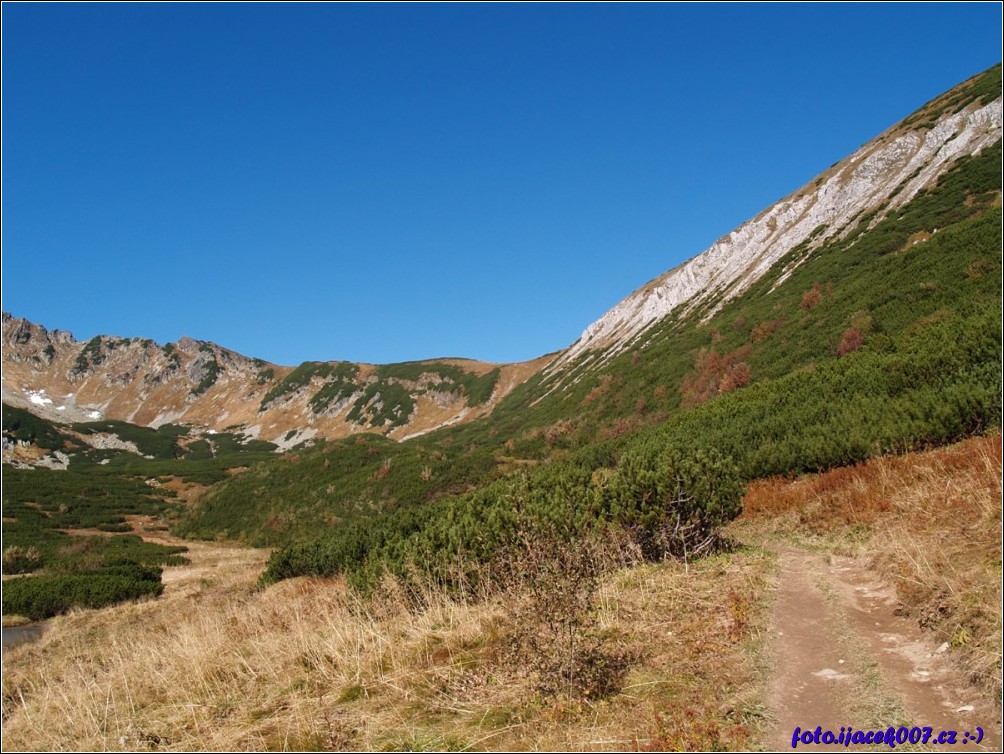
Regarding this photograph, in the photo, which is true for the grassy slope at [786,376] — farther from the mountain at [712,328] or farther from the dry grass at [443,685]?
the dry grass at [443,685]

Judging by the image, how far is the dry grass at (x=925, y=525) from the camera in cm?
485

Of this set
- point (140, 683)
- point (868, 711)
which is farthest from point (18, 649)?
point (868, 711)

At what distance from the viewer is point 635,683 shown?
5121 mm

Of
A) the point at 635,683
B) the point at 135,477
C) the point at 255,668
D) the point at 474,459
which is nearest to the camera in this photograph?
the point at 635,683

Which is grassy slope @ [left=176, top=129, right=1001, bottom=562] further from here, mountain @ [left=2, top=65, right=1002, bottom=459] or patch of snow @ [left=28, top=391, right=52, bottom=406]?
patch of snow @ [left=28, top=391, right=52, bottom=406]

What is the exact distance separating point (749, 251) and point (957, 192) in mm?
25978

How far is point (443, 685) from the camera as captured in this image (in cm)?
575

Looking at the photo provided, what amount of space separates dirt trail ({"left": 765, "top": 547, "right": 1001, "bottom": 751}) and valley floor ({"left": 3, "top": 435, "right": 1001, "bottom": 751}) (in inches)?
0.7

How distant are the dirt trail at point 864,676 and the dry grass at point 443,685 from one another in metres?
0.29

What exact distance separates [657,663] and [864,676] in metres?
1.65

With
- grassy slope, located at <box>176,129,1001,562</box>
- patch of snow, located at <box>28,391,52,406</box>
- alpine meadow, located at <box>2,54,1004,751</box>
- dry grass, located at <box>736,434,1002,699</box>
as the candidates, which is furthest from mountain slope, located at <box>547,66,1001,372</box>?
patch of snow, located at <box>28,391,52,406</box>

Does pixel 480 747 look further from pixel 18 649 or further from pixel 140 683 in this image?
pixel 18 649

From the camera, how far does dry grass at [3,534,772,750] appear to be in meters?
4.57

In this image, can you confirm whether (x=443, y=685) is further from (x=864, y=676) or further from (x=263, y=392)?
(x=263, y=392)
